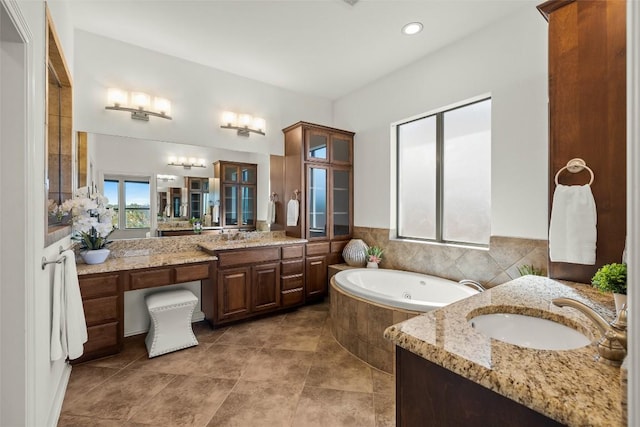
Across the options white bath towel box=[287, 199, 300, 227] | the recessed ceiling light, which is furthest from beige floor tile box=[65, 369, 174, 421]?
the recessed ceiling light

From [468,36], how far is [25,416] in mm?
4105

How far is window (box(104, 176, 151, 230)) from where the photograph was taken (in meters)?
2.83

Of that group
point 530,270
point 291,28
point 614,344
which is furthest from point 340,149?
point 614,344

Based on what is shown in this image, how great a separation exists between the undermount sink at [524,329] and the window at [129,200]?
3.18 m

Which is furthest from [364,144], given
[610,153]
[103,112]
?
[103,112]

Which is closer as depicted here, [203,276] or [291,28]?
[291,28]

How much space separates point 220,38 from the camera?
283cm

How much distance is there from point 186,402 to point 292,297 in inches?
67.8

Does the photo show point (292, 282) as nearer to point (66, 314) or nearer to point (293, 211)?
point (293, 211)

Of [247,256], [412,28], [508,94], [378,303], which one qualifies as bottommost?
[378,303]

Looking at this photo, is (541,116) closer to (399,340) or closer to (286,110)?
(399,340)

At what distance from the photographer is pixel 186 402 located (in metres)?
1.89

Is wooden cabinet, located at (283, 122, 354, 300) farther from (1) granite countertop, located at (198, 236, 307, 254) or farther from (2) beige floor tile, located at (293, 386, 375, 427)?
(2) beige floor tile, located at (293, 386, 375, 427)

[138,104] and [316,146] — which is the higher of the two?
[138,104]
